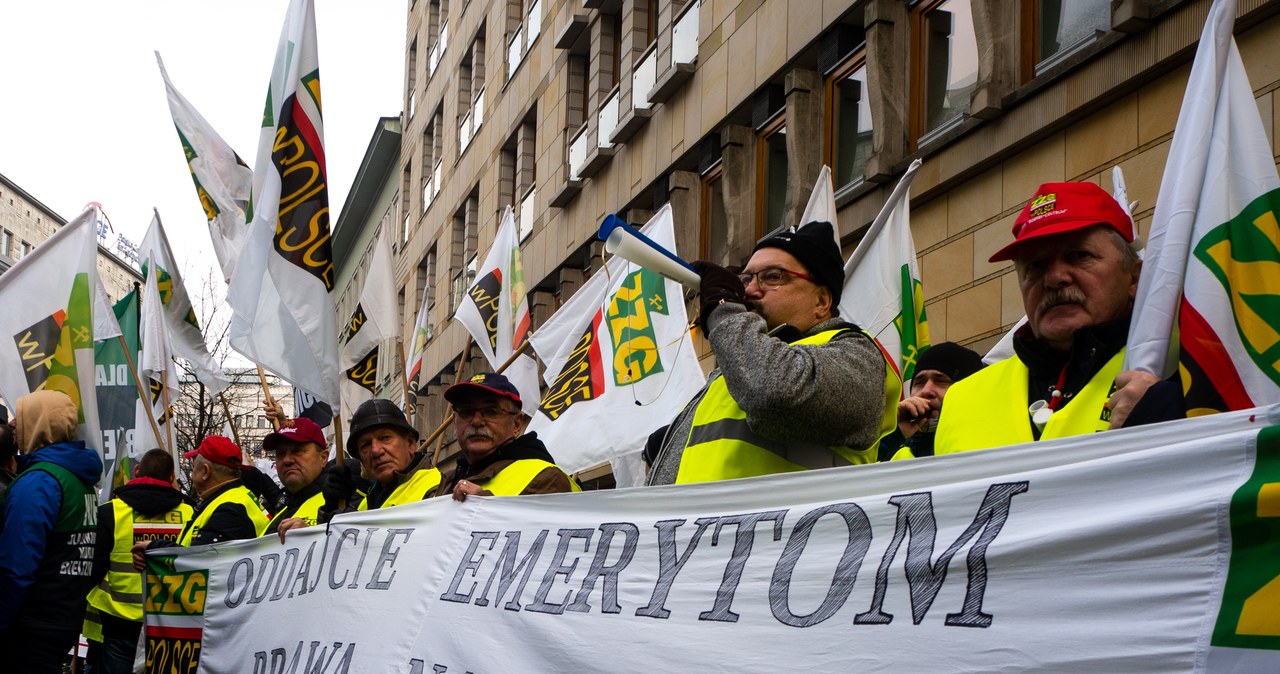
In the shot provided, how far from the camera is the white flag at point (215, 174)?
9414 mm

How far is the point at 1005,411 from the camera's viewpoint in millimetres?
3201

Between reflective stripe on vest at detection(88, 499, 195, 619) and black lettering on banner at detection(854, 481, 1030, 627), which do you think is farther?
reflective stripe on vest at detection(88, 499, 195, 619)

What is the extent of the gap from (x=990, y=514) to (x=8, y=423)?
16.0 ft

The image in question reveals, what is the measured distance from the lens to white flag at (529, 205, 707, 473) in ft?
25.8

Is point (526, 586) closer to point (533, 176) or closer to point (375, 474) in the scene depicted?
point (375, 474)

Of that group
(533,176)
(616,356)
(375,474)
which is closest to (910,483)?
(375,474)

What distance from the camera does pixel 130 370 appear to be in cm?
936

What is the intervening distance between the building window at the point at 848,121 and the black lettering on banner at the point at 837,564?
9312 millimetres

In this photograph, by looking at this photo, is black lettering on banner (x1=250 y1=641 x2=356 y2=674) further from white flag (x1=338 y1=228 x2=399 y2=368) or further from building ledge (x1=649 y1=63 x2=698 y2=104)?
building ledge (x1=649 y1=63 x2=698 y2=104)

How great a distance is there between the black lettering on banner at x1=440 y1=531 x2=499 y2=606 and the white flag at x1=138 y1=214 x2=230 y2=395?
6.93 meters

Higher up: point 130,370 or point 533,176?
point 533,176

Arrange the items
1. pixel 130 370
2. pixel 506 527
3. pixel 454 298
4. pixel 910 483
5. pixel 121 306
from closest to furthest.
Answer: pixel 910 483 → pixel 506 527 → pixel 130 370 → pixel 121 306 → pixel 454 298

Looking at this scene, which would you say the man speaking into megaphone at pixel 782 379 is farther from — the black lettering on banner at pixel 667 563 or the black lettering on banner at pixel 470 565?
the black lettering on banner at pixel 470 565

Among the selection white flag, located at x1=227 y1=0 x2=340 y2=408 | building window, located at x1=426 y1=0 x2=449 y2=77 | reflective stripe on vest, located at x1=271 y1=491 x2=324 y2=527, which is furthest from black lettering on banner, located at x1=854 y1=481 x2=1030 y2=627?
building window, located at x1=426 y1=0 x2=449 y2=77
